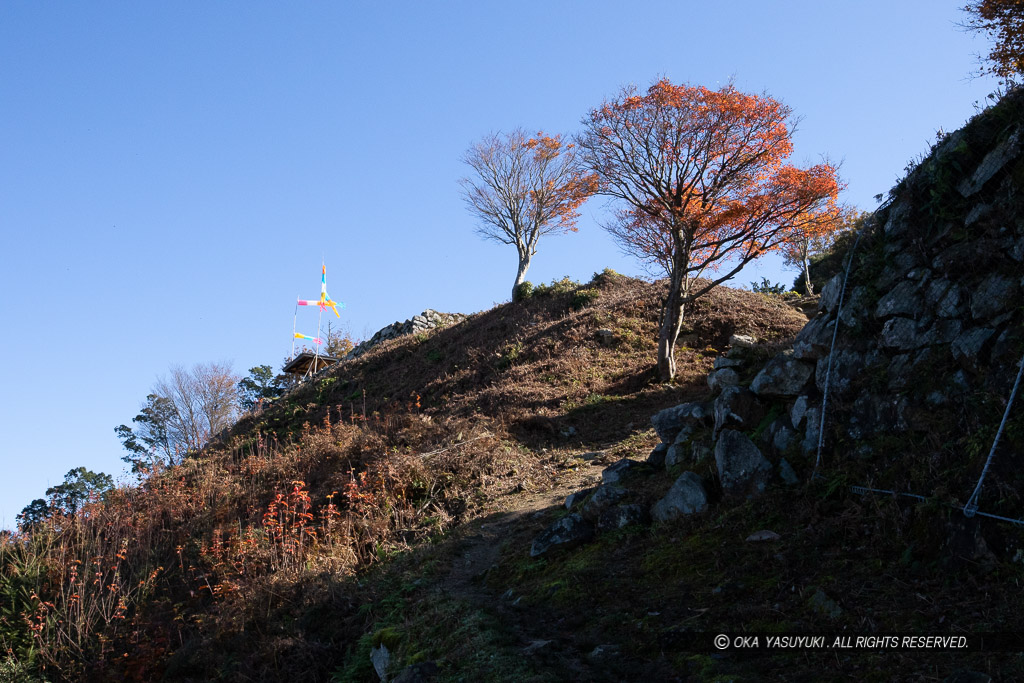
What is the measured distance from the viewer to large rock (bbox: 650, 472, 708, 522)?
22.0 feet

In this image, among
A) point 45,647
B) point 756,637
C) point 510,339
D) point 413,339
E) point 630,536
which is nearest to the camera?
point 756,637

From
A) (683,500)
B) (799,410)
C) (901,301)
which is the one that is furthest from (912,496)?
(901,301)

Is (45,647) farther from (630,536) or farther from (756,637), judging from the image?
(756,637)

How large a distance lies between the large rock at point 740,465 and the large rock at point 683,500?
246 millimetres

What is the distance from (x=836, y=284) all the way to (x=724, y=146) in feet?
30.1

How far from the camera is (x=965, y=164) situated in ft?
22.7

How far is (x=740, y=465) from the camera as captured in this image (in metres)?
6.70

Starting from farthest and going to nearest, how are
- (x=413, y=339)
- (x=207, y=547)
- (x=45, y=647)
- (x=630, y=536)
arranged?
(x=413, y=339), (x=207, y=547), (x=45, y=647), (x=630, y=536)

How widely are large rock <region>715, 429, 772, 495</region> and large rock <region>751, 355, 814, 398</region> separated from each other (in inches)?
36.3

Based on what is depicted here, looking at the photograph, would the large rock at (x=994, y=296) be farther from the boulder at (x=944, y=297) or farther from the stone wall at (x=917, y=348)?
the boulder at (x=944, y=297)

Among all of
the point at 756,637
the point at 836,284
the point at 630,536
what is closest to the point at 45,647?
the point at 630,536

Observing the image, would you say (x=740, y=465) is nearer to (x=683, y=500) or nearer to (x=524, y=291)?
(x=683, y=500)

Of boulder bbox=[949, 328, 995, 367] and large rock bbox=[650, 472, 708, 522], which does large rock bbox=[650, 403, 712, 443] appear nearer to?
large rock bbox=[650, 472, 708, 522]

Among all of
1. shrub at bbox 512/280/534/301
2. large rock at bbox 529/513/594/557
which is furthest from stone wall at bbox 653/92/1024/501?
shrub at bbox 512/280/534/301
